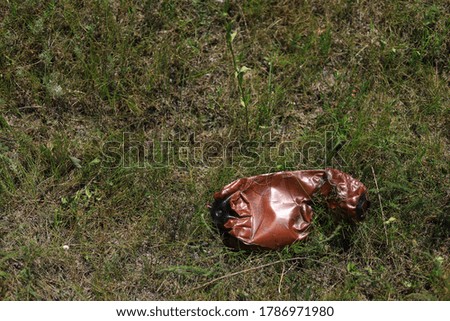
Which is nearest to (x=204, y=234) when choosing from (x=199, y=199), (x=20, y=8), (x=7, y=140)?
(x=199, y=199)

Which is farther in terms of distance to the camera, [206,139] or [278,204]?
[206,139]
